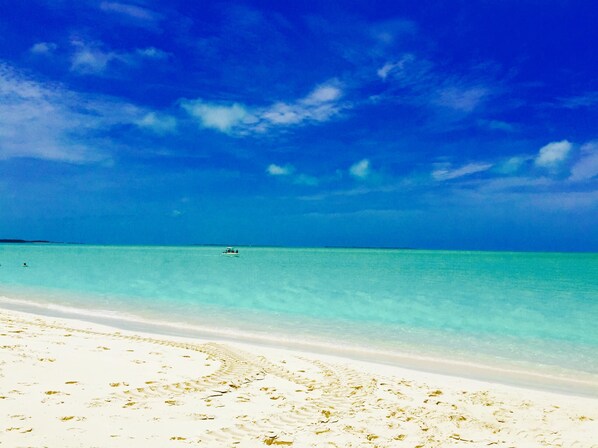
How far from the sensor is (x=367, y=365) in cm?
1010

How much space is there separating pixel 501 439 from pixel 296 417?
2606 mm

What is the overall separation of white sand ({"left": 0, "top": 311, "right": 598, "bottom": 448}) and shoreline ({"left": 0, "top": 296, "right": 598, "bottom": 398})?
0.89m

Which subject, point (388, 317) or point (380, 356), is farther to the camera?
point (388, 317)

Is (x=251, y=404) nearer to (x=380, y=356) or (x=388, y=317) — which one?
(x=380, y=356)

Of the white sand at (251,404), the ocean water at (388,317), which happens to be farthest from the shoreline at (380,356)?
the white sand at (251,404)

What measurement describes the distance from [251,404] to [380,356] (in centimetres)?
589

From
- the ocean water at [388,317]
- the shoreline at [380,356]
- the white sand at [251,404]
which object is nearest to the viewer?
the white sand at [251,404]

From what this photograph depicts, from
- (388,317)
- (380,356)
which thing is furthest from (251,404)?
(388,317)

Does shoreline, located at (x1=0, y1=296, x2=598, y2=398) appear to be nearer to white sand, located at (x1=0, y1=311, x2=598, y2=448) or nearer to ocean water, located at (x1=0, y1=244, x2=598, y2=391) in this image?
ocean water, located at (x1=0, y1=244, x2=598, y2=391)

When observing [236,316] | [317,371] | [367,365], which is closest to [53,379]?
[317,371]

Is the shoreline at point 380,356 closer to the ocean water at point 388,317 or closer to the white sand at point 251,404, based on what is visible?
the ocean water at point 388,317

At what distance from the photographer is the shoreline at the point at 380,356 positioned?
948cm

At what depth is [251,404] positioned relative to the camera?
21.4ft

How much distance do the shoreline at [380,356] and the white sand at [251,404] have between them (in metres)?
0.89
